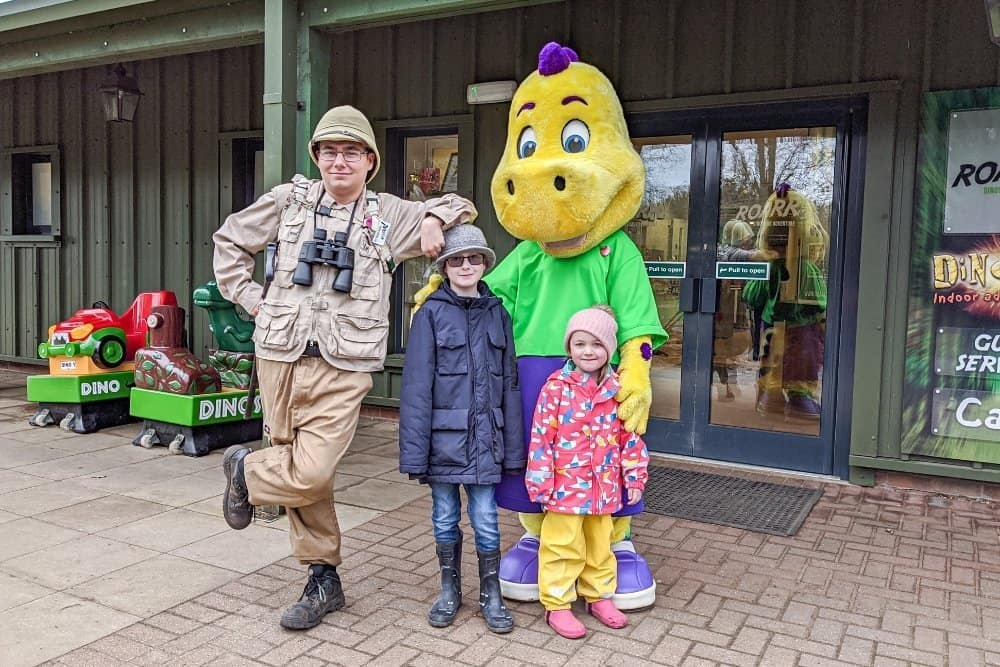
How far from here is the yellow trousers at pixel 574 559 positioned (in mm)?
3207

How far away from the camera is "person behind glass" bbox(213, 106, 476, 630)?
10.3 ft

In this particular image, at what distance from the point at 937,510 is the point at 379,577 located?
3360 millimetres

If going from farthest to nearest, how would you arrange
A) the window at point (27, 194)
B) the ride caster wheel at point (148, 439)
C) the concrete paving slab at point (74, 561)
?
the window at point (27, 194) → the ride caster wheel at point (148, 439) → the concrete paving slab at point (74, 561)

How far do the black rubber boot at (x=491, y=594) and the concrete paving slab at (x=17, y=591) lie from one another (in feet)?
6.16

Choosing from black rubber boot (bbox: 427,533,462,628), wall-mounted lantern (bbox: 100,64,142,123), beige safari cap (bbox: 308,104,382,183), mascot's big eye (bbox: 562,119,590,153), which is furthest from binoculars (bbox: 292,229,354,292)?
wall-mounted lantern (bbox: 100,64,142,123)

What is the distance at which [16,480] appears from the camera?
5277 mm

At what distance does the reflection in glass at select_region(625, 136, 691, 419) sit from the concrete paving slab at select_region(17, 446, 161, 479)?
12.6ft

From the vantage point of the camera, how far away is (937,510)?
4.91 m

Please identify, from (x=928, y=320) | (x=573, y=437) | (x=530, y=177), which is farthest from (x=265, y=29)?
(x=928, y=320)

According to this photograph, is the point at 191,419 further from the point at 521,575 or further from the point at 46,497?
the point at 521,575

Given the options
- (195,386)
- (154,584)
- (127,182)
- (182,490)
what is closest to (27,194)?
Answer: (127,182)

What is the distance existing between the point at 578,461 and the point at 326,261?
48.3 inches

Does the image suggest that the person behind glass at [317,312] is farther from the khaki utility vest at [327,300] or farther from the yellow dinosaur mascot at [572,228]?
the yellow dinosaur mascot at [572,228]

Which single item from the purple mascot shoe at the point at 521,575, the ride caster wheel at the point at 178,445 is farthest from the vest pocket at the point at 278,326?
the ride caster wheel at the point at 178,445
